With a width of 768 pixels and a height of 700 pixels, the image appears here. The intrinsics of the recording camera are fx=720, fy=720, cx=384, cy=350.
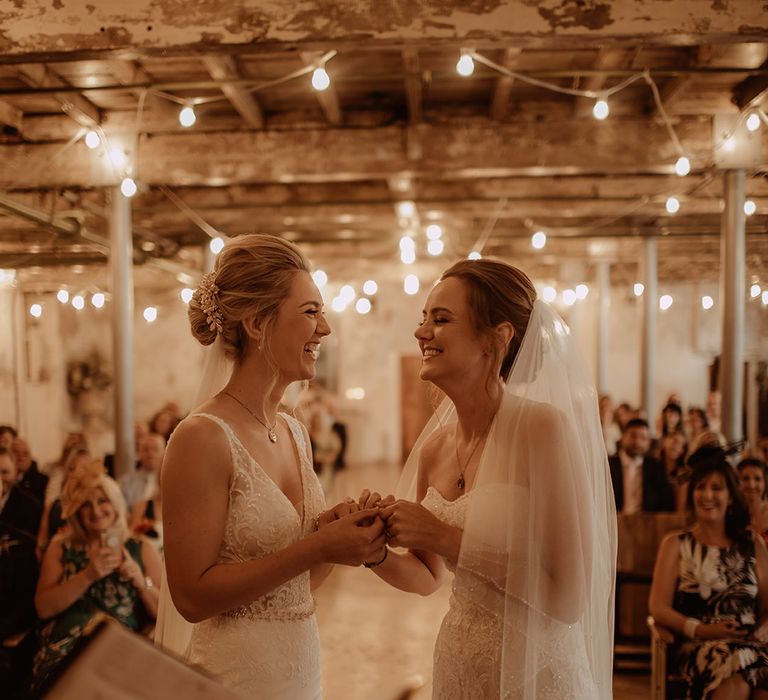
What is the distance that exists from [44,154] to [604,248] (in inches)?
339

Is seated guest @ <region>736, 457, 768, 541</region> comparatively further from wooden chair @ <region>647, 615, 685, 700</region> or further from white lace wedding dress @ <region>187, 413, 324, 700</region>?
white lace wedding dress @ <region>187, 413, 324, 700</region>

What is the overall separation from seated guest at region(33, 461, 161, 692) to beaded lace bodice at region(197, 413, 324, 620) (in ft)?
5.51

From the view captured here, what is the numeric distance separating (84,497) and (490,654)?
216 centimetres

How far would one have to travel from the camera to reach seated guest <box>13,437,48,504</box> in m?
4.45

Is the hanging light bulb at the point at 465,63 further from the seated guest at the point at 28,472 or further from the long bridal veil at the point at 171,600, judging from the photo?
the seated guest at the point at 28,472

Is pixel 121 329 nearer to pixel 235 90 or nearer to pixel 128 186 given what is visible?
pixel 128 186

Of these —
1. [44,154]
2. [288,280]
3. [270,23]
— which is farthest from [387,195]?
[288,280]

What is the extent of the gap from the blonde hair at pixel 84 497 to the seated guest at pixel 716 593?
2525 mm

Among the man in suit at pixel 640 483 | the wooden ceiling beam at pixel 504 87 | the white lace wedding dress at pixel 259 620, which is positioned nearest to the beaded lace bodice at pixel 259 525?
the white lace wedding dress at pixel 259 620

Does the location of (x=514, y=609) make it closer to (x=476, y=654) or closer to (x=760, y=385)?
(x=476, y=654)

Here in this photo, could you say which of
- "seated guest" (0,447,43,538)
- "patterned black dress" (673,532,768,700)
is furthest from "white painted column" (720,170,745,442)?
"seated guest" (0,447,43,538)

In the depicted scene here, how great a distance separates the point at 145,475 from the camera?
5.51 m

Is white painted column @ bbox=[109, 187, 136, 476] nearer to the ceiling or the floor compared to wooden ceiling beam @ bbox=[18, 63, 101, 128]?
nearer to the floor

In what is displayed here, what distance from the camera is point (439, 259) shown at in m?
12.8
